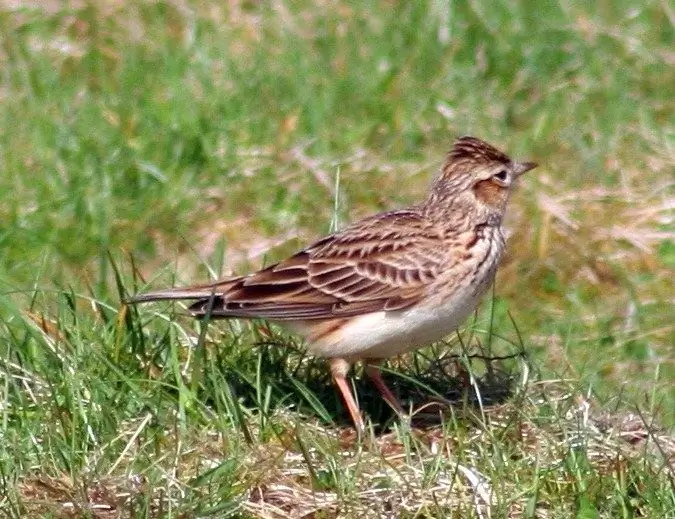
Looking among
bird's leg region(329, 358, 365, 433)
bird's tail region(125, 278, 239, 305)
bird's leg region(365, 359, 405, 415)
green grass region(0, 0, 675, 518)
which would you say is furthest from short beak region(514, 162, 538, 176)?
bird's tail region(125, 278, 239, 305)

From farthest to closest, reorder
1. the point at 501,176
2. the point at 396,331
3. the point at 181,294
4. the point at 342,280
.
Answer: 1. the point at 501,176
2. the point at 342,280
3. the point at 181,294
4. the point at 396,331

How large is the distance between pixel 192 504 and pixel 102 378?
40.3 inches

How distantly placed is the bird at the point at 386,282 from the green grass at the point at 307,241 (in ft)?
0.69

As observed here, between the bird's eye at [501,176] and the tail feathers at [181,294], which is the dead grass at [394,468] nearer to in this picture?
the tail feathers at [181,294]

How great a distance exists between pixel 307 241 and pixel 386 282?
270 cm

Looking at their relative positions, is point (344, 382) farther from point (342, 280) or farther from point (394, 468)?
point (394, 468)

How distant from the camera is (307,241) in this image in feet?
30.3

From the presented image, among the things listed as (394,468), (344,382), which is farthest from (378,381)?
(394,468)

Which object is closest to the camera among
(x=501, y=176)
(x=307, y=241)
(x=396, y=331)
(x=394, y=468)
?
(x=394, y=468)

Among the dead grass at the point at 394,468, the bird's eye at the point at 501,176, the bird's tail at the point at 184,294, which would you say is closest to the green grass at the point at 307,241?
the dead grass at the point at 394,468

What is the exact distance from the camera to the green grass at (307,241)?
5750mm

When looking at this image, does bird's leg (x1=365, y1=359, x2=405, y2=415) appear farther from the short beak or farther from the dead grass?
the short beak

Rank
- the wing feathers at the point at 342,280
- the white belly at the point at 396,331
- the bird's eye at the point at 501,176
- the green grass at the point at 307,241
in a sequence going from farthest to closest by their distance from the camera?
1. the bird's eye at the point at 501,176
2. the wing feathers at the point at 342,280
3. the white belly at the point at 396,331
4. the green grass at the point at 307,241

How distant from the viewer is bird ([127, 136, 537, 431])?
641cm
